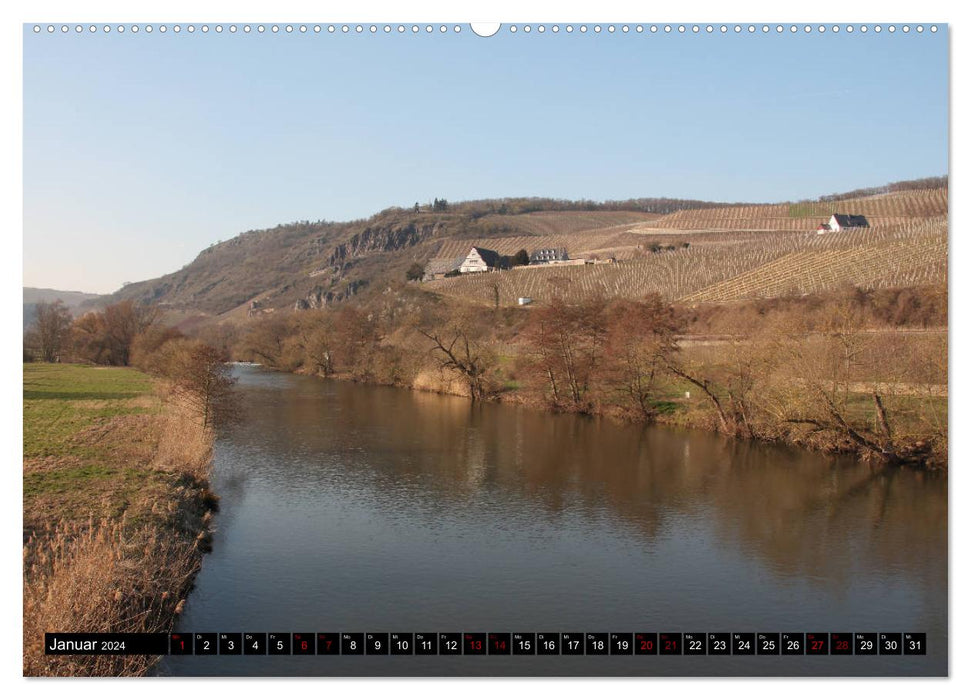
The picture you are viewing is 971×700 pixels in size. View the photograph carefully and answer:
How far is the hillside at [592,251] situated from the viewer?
38312 mm

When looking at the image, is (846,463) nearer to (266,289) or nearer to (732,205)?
(732,205)

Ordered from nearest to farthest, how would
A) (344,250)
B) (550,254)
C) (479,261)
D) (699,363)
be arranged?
(699,363)
(479,261)
(550,254)
(344,250)

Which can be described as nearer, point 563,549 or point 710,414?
point 563,549

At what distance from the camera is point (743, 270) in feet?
151

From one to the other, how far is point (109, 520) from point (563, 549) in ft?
21.9

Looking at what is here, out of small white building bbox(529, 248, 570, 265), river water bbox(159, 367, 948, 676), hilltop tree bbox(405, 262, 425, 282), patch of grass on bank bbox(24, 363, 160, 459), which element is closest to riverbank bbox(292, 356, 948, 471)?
river water bbox(159, 367, 948, 676)

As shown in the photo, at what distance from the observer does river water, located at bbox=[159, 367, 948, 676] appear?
27.1 ft

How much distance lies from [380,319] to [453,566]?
112 feet

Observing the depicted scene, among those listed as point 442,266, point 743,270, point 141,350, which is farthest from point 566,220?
point 141,350

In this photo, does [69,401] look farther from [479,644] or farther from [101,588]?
[479,644]

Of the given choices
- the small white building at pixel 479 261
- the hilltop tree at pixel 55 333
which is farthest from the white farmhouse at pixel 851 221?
the hilltop tree at pixel 55 333

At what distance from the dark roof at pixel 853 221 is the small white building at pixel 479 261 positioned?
29577 mm

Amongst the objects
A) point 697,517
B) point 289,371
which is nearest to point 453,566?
point 697,517

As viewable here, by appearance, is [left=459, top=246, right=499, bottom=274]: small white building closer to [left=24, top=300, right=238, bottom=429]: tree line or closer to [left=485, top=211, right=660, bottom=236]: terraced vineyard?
[left=485, top=211, right=660, bottom=236]: terraced vineyard
